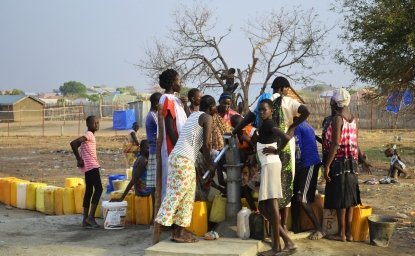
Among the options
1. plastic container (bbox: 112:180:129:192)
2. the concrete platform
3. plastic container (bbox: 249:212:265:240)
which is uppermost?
plastic container (bbox: 112:180:129:192)

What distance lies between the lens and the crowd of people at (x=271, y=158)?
568 cm

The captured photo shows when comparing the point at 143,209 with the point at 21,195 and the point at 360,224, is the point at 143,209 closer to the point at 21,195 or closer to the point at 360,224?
the point at 360,224

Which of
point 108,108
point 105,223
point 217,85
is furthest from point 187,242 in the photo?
point 108,108

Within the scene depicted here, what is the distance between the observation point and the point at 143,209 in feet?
24.8

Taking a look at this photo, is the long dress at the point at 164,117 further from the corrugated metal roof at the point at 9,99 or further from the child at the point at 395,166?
the corrugated metal roof at the point at 9,99

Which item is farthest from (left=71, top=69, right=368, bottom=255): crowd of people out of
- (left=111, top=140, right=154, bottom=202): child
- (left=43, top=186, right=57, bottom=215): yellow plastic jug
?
(left=43, top=186, right=57, bottom=215): yellow plastic jug

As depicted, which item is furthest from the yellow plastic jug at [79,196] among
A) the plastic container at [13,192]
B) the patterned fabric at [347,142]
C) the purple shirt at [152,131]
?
the patterned fabric at [347,142]

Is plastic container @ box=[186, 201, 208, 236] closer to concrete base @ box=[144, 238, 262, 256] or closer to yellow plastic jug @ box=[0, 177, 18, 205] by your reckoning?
concrete base @ box=[144, 238, 262, 256]

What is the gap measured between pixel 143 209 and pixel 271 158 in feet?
8.55

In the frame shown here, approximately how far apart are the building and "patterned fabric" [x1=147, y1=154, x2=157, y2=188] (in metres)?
44.0

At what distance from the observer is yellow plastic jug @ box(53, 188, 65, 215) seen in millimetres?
8828

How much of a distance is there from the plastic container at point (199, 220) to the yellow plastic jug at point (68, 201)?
3093mm

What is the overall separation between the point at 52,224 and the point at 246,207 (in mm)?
3083

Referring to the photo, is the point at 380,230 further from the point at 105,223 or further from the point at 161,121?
the point at 105,223
